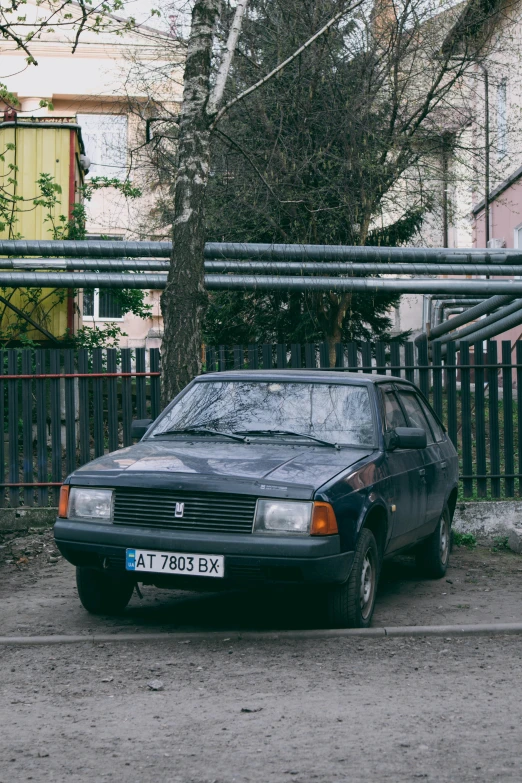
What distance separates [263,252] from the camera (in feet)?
38.6

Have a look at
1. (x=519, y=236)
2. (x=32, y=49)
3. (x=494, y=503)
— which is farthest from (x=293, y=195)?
(x=32, y=49)

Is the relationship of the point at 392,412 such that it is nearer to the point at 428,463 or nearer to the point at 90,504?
the point at 428,463

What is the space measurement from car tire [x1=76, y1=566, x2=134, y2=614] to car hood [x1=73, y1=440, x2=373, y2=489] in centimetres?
71

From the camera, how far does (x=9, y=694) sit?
4.98 metres

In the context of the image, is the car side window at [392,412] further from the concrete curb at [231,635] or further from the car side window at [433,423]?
the concrete curb at [231,635]

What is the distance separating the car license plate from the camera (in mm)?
5785

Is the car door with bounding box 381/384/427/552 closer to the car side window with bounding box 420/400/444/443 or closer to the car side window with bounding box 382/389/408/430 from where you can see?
the car side window with bounding box 382/389/408/430

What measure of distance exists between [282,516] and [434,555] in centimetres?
286

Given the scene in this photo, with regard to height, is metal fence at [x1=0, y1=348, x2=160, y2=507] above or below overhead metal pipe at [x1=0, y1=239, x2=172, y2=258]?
below

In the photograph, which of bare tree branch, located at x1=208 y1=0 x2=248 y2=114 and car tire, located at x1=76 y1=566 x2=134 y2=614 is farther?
bare tree branch, located at x1=208 y1=0 x2=248 y2=114

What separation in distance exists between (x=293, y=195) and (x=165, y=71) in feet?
11.5

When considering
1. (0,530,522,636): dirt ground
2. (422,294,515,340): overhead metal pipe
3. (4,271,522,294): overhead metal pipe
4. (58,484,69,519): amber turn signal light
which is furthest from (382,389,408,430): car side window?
(422,294,515,340): overhead metal pipe

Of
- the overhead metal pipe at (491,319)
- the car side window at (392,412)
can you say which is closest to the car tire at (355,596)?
the car side window at (392,412)

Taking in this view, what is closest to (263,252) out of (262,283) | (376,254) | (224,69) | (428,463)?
(262,283)
